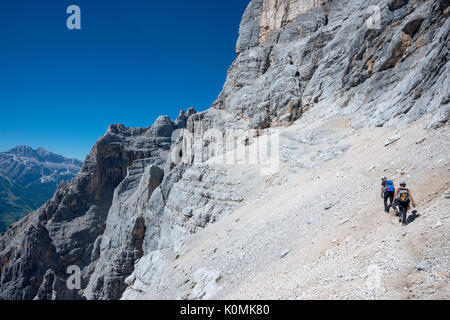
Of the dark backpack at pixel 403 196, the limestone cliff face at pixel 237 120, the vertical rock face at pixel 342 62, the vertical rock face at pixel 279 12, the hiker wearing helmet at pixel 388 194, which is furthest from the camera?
the vertical rock face at pixel 279 12

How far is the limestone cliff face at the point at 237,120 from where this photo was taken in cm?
1869

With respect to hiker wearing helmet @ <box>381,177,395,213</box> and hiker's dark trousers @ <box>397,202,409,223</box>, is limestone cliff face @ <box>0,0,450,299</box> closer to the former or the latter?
hiker wearing helmet @ <box>381,177,395,213</box>

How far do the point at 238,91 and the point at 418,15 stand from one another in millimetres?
30371

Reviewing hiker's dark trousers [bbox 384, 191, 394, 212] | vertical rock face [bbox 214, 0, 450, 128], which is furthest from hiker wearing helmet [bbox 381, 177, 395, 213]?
vertical rock face [bbox 214, 0, 450, 128]

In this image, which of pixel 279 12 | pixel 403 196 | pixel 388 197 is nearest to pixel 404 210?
pixel 403 196

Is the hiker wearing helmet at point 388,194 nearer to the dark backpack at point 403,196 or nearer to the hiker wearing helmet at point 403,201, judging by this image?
the hiker wearing helmet at point 403,201

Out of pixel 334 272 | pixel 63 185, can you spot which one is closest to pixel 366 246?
pixel 334 272

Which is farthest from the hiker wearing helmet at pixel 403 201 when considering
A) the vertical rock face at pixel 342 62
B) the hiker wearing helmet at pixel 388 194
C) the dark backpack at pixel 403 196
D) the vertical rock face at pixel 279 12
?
the vertical rock face at pixel 279 12

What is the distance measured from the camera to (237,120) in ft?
141

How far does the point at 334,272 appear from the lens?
6629 millimetres

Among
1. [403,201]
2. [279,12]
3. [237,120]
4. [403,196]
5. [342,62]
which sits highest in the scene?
[279,12]

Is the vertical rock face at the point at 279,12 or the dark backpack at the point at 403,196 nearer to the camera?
the dark backpack at the point at 403,196

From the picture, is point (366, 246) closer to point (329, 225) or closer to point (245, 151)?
point (329, 225)

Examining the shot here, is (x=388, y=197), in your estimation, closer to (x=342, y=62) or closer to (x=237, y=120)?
(x=342, y=62)
